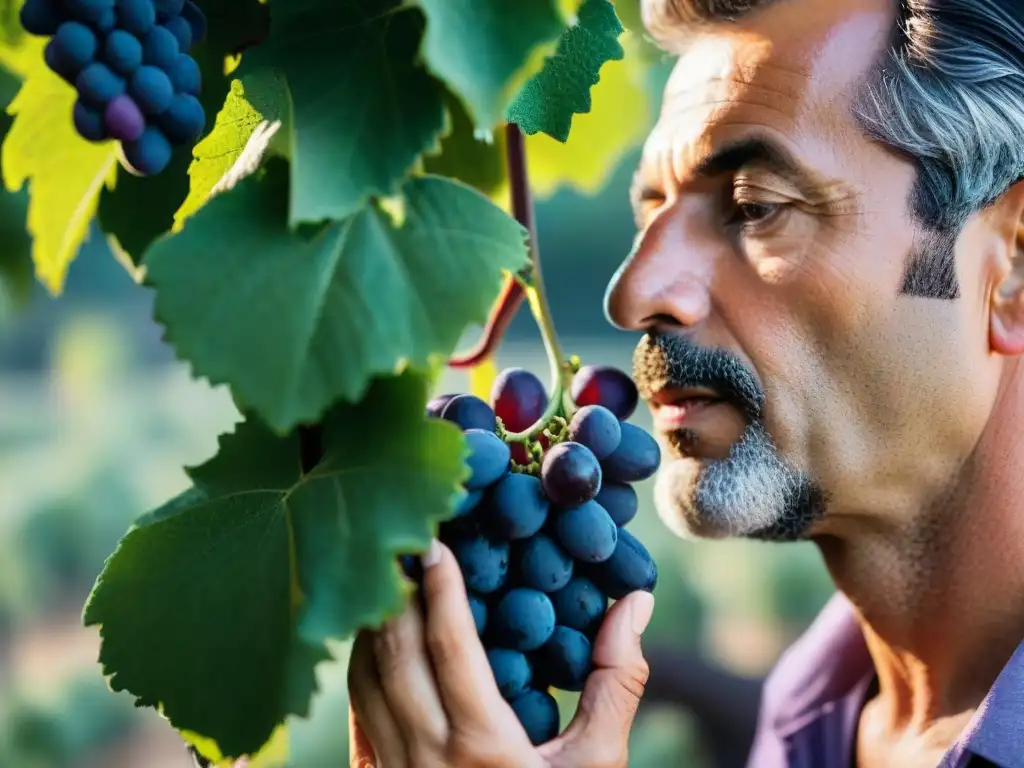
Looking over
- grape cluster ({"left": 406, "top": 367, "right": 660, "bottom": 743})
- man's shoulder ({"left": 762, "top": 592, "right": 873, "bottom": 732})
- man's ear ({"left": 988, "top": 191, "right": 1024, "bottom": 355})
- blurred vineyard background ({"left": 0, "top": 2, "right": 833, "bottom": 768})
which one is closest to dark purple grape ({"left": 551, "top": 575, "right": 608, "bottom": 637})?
grape cluster ({"left": 406, "top": 367, "right": 660, "bottom": 743})

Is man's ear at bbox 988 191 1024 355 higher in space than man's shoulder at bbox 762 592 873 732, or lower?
higher

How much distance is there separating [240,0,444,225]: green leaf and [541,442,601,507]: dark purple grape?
0.24 m

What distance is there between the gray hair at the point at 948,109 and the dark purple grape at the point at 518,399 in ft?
1.20

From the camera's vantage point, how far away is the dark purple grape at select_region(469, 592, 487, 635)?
0.65m

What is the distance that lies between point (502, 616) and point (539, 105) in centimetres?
32

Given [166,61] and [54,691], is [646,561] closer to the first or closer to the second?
[166,61]

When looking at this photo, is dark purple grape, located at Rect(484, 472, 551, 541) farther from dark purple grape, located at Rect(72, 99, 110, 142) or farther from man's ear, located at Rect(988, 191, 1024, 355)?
man's ear, located at Rect(988, 191, 1024, 355)

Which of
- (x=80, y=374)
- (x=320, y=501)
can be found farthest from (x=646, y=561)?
(x=80, y=374)

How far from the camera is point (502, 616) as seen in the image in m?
0.65

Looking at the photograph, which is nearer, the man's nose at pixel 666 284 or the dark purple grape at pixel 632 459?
the dark purple grape at pixel 632 459

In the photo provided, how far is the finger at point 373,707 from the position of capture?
66 centimetres

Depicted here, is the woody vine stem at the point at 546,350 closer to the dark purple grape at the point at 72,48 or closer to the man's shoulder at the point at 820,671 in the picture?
the dark purple grape at the point at 72,48

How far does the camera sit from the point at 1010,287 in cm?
96

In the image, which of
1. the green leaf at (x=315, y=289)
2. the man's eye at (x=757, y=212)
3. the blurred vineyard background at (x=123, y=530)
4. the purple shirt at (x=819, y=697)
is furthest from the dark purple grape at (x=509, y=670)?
the blurred vineyard background at (x=123, y=530)
